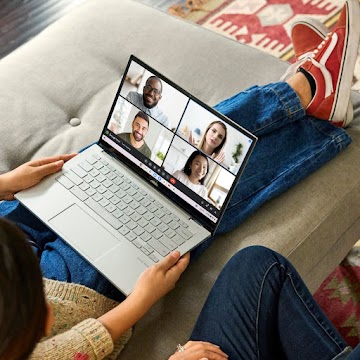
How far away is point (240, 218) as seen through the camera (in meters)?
1.37

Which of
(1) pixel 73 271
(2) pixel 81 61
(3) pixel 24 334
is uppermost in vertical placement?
(3) pixel 24 334

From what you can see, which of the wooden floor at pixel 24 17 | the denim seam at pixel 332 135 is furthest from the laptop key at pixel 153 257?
the wooden floor at pixel 24 17

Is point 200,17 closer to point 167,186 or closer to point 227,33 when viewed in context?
point 227,33

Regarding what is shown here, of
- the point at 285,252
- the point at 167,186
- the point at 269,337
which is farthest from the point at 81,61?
the point at 269,337

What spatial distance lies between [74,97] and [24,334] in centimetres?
89

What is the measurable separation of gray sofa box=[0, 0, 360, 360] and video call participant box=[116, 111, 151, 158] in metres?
0.20

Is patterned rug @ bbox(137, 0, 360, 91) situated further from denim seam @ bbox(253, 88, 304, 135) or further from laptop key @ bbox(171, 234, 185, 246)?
laptop key @ bbox(171, 234, 185, 246)

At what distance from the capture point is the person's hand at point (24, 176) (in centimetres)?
137

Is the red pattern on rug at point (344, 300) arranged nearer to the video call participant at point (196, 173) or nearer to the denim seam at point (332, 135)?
the denim seam at point (332, 135)

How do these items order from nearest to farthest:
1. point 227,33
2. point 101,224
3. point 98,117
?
point 101,224
point 98,117
point 227,33

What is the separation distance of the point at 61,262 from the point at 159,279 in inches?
8.4

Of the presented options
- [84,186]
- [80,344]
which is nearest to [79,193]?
[84,186]

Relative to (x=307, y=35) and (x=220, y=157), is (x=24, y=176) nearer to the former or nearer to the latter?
(x=220, y=157)

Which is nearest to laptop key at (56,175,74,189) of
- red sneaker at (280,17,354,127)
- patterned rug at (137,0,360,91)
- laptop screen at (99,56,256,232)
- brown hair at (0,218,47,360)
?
laptop screen at (99,56,256,232)
